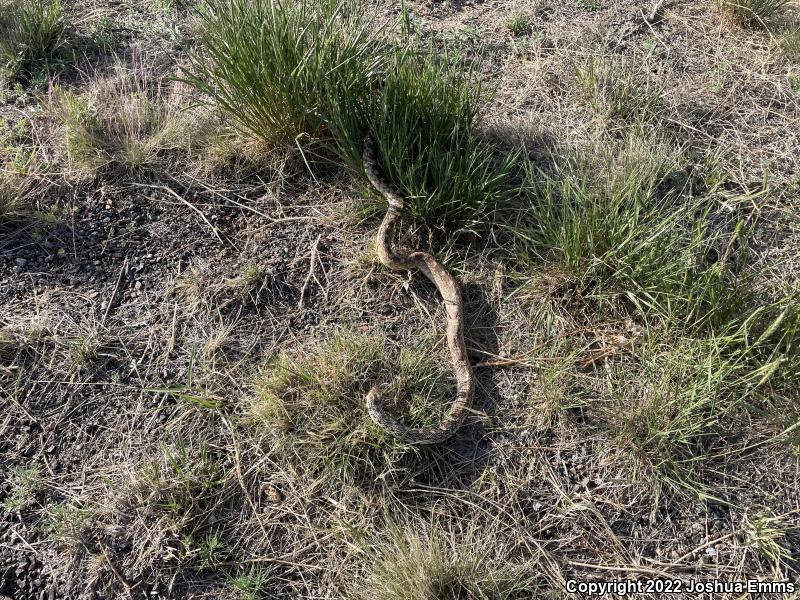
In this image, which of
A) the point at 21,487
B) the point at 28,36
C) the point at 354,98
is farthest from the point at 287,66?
the point at 21,487

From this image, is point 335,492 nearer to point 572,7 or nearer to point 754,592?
point 754,592

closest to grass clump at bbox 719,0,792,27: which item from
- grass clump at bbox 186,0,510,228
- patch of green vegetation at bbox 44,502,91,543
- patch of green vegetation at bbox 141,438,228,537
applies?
grass clump at bbox 186,0,510,228

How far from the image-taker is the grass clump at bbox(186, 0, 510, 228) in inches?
127

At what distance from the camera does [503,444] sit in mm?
2828

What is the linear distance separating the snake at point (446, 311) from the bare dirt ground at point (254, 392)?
75 millimetres

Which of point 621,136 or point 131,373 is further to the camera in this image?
point 621,136

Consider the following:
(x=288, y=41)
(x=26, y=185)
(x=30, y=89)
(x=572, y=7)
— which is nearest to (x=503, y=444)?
(x=288, y=41)

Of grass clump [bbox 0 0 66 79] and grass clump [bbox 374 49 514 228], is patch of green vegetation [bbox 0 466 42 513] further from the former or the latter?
grass clump [bbox 0 0 66 79]

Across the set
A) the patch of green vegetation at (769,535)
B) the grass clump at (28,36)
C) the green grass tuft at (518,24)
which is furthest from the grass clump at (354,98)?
the patch of green vegetation at (769,535)

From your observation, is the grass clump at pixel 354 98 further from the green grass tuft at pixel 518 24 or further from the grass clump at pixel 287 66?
the green grass tuft at pixel 518 24

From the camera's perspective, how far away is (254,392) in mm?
2904

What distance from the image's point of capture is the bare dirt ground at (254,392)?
8.43 feet

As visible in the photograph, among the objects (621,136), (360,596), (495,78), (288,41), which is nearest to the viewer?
(360,596)

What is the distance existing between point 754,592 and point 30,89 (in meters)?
4.26
